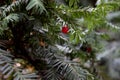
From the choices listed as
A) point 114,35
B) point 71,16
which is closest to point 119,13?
point 114,35

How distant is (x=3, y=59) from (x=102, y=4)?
28 cm

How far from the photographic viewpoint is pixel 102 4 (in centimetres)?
78

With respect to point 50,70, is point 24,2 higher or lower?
higher

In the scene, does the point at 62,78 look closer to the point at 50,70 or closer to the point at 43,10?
the point at 50,70

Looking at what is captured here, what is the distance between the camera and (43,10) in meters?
0.77

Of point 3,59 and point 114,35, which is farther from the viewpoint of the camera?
point 114,35

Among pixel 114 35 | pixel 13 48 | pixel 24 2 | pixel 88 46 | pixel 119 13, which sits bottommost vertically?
pixel 114 35

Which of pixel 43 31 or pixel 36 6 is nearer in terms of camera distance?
pixel 36 6

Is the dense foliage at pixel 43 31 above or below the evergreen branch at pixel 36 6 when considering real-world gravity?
below

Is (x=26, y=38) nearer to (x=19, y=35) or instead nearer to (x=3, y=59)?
(x=19, y=35)

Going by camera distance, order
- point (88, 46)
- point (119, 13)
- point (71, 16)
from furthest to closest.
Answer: point (119, 13) → point (88, 46) → point (71, 16)

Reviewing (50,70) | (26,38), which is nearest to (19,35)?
(26,38)

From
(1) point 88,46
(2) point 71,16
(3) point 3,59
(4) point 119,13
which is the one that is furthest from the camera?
(4) point 119,13

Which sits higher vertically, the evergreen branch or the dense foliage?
the evergreen branch
